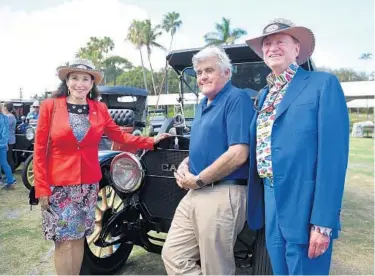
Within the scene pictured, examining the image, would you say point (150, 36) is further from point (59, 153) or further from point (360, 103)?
point (59, 153)

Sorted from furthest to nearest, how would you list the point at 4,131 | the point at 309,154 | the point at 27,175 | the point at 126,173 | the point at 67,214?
1. the point at 4,131
2. the point at 27,175
3. the point at 126,173
4. the point at 67,214
5. the point at 309,154

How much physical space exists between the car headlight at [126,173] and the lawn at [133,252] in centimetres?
108

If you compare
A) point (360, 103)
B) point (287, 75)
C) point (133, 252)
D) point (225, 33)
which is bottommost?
point (133, 252)

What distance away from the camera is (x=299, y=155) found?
1.74 m

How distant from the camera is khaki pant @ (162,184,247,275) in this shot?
2.11 meters

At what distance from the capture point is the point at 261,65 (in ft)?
13.9

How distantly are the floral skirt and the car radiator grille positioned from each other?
0.56 m

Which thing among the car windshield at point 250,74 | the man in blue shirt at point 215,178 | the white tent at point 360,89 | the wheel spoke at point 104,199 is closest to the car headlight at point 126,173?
the wheel spoke at point 104,199

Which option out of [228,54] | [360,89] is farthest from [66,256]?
[360,89]

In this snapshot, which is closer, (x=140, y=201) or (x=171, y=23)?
(x=140, y=201)

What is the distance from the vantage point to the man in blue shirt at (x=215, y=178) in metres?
2.05

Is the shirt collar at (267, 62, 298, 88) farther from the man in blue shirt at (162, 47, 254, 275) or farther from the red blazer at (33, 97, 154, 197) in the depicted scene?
the red blazer at (33, 97, 154, 197)

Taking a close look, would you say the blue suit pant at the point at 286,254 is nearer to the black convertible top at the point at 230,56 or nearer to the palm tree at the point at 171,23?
the black convertible top at the point at 230,56

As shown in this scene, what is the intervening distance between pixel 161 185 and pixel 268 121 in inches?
49.7
